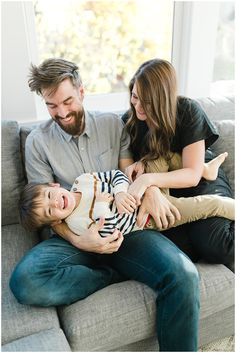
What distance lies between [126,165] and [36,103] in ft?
2.47

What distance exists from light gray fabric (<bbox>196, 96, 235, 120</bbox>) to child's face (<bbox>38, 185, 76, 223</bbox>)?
3.17 ft

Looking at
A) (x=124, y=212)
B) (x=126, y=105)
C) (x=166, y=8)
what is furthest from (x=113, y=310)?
(x=166, y=8)

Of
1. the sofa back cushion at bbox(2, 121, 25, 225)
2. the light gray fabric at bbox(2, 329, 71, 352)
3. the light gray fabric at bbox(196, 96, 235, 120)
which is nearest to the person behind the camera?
the light gray fabric at bbox(2, 329, 71, 352)

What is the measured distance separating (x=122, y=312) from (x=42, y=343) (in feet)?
0.95

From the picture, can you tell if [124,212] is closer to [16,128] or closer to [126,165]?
[126,165]

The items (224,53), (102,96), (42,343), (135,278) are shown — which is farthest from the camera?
(224,53)

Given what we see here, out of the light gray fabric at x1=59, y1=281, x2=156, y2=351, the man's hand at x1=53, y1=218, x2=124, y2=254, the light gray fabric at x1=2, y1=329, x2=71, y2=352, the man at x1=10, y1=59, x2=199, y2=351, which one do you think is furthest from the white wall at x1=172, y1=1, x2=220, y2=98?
the light gray fabric at x1=2, y1=329, x2=71, y2=352

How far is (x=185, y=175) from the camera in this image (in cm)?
150

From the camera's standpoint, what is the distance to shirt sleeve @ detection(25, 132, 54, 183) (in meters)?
1.54

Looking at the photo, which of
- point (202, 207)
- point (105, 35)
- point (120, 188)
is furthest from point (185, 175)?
point (105, 35)

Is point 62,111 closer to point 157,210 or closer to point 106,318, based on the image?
point 157,210

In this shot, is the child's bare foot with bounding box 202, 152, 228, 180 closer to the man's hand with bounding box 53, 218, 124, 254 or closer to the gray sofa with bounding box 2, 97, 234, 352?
the gray sofa with bounding box 2, 97, 234, 352

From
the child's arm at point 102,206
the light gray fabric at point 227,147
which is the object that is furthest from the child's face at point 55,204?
the light gray fabric at point 227,147

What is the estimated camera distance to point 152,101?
4.78ft
